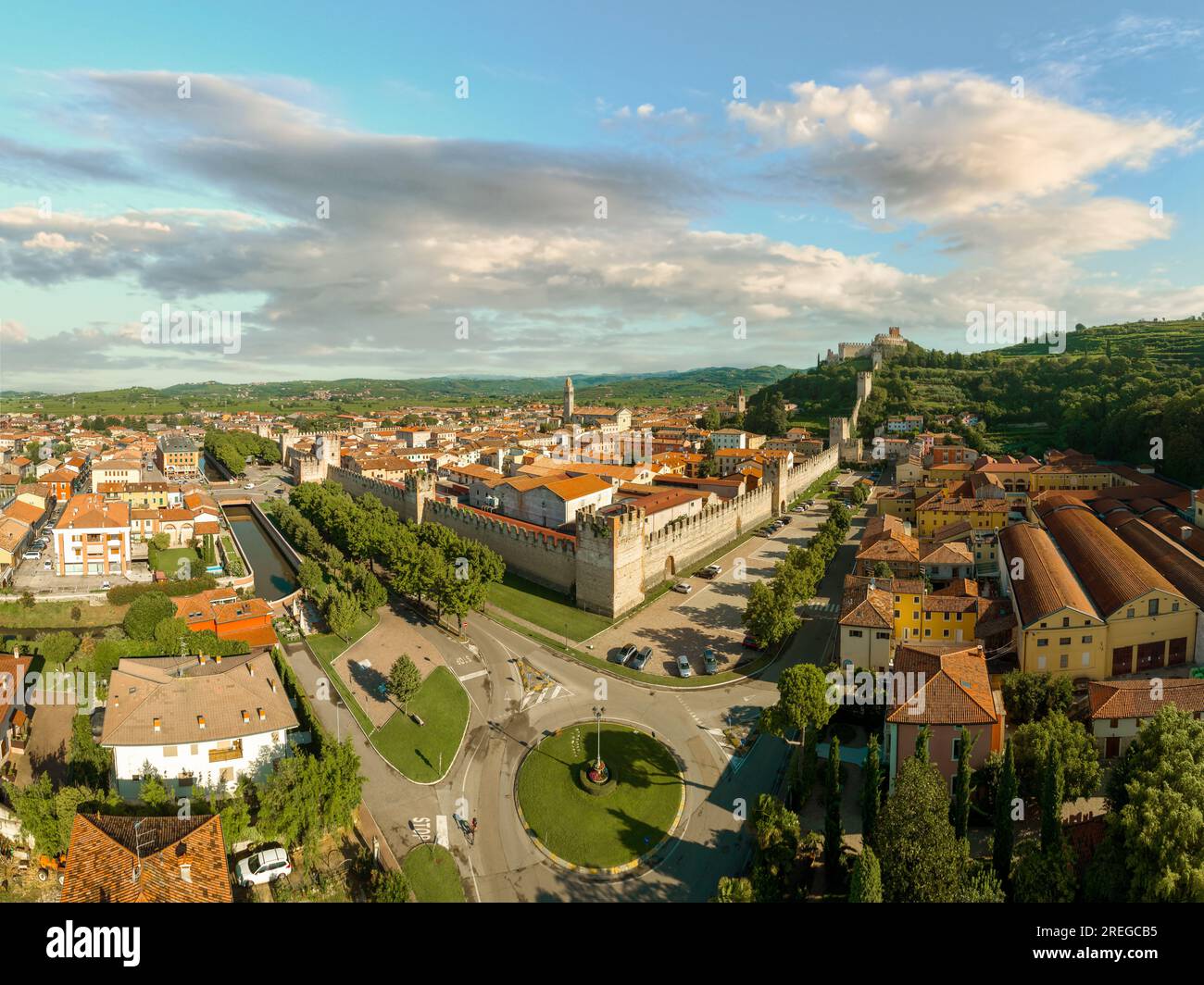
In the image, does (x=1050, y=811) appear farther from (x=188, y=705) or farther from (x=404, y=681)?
(x=188, y=705)

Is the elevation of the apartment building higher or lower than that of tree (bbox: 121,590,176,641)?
Result: higher

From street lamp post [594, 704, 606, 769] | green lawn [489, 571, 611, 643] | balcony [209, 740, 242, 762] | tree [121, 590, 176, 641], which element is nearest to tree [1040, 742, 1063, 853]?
street lamp post [594, 704, 606, 769]

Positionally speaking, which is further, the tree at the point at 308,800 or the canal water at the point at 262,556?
the canal water at the point at 262,556

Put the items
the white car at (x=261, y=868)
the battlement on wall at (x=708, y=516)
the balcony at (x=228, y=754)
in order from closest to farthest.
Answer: the white car at (x=261, y=868)
the balcony at (x=228, y=754)
the battlement on wall at (x=708, y=516)

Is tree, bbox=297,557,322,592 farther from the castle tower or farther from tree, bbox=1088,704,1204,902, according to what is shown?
tree, bbox=1088,704,1204,902

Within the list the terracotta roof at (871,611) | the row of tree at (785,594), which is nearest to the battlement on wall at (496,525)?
the row of tree at (785,594)

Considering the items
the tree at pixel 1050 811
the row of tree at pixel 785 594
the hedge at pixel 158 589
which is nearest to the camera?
the tree at pixel 1050 811

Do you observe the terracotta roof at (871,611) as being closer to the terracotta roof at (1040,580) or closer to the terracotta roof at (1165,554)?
the terracotta roof at (1040,580)
